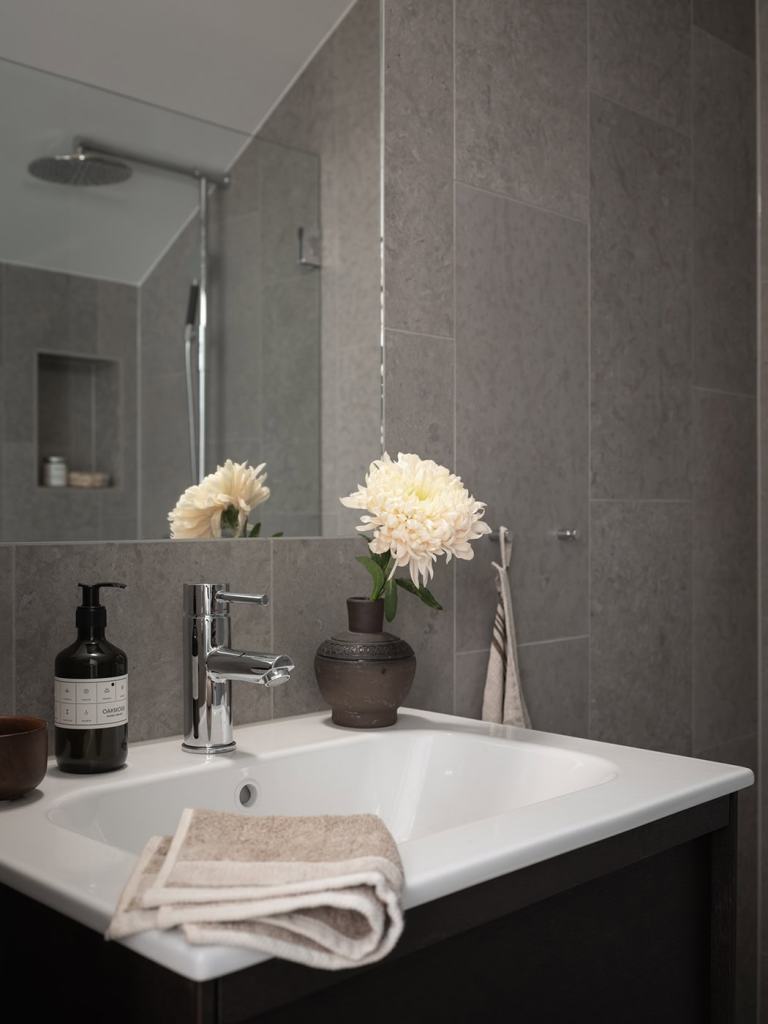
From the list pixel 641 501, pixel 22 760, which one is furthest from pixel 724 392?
pixel 22 760

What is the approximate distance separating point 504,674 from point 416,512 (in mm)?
464

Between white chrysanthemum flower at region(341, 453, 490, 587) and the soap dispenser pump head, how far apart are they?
32 cm

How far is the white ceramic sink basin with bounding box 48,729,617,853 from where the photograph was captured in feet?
3.49

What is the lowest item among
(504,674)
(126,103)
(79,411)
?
(504,674)

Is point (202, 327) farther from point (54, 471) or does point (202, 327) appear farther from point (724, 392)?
point (724, 392)

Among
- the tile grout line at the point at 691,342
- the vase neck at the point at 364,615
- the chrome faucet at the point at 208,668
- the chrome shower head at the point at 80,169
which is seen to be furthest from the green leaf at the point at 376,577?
the tile grout line at the point at 691,342

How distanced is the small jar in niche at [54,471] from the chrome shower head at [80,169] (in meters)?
0.31

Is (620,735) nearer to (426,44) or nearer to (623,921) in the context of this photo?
(623,921)

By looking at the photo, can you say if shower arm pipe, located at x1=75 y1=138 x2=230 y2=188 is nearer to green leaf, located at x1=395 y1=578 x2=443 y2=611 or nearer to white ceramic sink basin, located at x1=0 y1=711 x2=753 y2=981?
green leaf, located at x1=395 y1=578 x2=443 y2=611

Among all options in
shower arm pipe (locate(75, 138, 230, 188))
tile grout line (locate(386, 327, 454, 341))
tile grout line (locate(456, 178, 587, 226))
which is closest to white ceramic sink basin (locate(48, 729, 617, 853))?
tile grout line (locate(386, 327, 454, 341))

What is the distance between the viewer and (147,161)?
1.24 meters

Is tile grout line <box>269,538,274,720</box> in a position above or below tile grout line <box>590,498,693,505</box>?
below

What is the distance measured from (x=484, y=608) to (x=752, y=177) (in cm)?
129

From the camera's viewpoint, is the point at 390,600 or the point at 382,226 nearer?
the point at 390,600
